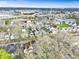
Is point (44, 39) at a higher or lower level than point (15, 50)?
higher

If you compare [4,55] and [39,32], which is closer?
[4,55]

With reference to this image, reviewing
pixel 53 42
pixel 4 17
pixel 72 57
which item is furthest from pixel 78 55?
pixel 4 17

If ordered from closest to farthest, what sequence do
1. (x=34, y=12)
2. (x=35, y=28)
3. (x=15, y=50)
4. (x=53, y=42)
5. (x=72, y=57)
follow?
(x=53, y=42), (x=72, y=57), (x=15, y=50), (x=35, y=28), (x=34, y=12)

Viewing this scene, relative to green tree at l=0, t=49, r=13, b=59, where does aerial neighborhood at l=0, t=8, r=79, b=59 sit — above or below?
above

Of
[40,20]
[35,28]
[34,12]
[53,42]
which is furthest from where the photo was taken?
[34,12]

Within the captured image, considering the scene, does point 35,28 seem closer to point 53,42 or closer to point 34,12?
point 34,12

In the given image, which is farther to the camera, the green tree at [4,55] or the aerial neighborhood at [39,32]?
the green tree at [4,55]

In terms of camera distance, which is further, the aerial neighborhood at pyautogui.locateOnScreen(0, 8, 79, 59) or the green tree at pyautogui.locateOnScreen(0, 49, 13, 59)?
the green tree at pyautogui.locateOnScreen(0, 49, 13, 59)

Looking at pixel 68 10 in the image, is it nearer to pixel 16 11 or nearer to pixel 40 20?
pixel 40 20

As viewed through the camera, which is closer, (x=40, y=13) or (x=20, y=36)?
(x=20, y=36)

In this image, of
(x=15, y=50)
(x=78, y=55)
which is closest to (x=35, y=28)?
(x=15, y=50)

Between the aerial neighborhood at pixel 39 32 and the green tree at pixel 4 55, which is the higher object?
the aerial neighborhood at pixel 39 32
